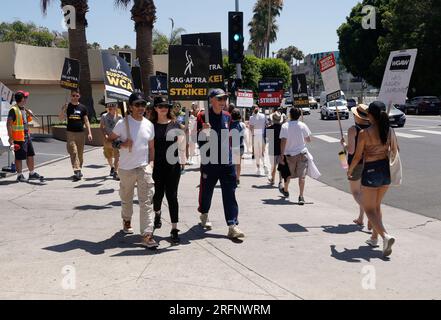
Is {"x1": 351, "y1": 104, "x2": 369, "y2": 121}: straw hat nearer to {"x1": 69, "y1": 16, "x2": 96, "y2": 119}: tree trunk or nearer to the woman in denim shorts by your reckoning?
the woman in denim shorts

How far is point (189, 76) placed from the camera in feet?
27.1

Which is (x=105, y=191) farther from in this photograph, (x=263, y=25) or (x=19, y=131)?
(x=263, y=25)

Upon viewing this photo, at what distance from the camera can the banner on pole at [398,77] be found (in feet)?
24.1

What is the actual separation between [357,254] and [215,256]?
1620 mm

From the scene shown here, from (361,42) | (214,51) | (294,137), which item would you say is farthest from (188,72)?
(361,42)

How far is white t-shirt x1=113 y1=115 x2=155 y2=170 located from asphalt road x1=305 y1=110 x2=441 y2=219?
4.73m

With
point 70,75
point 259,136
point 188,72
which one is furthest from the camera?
point 259,136

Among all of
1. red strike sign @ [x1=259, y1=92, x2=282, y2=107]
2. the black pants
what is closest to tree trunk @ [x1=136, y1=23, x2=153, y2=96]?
red strike sign @ [x1=259, y1=92, x2=282, y2=107]

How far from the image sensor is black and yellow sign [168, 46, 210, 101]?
8070 mm

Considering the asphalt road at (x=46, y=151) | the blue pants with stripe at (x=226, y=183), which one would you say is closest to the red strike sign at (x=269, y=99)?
the asphalt road at (x=46, y=151)

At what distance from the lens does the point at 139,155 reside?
6250 mm

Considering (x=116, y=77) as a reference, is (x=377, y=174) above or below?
below

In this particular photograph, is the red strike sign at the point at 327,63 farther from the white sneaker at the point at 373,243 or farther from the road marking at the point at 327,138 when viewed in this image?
the road marking at the point at 327,138
